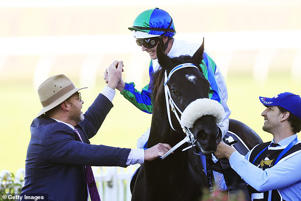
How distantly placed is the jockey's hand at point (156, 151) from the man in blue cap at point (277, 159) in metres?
0.36

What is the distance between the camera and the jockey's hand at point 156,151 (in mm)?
3656

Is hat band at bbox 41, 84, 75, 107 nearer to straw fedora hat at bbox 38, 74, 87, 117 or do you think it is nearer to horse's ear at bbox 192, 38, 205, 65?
straw fedora hat at bbox 38, 74, 87, 117

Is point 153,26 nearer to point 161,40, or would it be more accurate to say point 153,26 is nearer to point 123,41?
point 161,40

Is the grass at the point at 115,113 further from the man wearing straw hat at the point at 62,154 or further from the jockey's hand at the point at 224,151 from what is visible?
the jockey's hand at the point at 224,151

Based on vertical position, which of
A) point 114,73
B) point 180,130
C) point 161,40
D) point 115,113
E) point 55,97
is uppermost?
point 115,113

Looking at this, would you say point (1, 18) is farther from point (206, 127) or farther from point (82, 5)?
point (206, 127)

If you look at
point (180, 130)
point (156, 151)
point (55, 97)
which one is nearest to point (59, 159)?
point (55, 97)

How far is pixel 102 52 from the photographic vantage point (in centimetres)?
1983

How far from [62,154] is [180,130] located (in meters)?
0.79

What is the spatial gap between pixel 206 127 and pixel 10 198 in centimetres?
289

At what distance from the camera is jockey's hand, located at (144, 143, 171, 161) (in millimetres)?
3656

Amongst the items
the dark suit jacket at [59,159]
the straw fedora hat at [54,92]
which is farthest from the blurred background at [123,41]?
the dark suit jacket at [59,159]

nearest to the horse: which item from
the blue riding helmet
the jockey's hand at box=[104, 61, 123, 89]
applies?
the blue riding helmet

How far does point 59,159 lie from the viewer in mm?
3740
